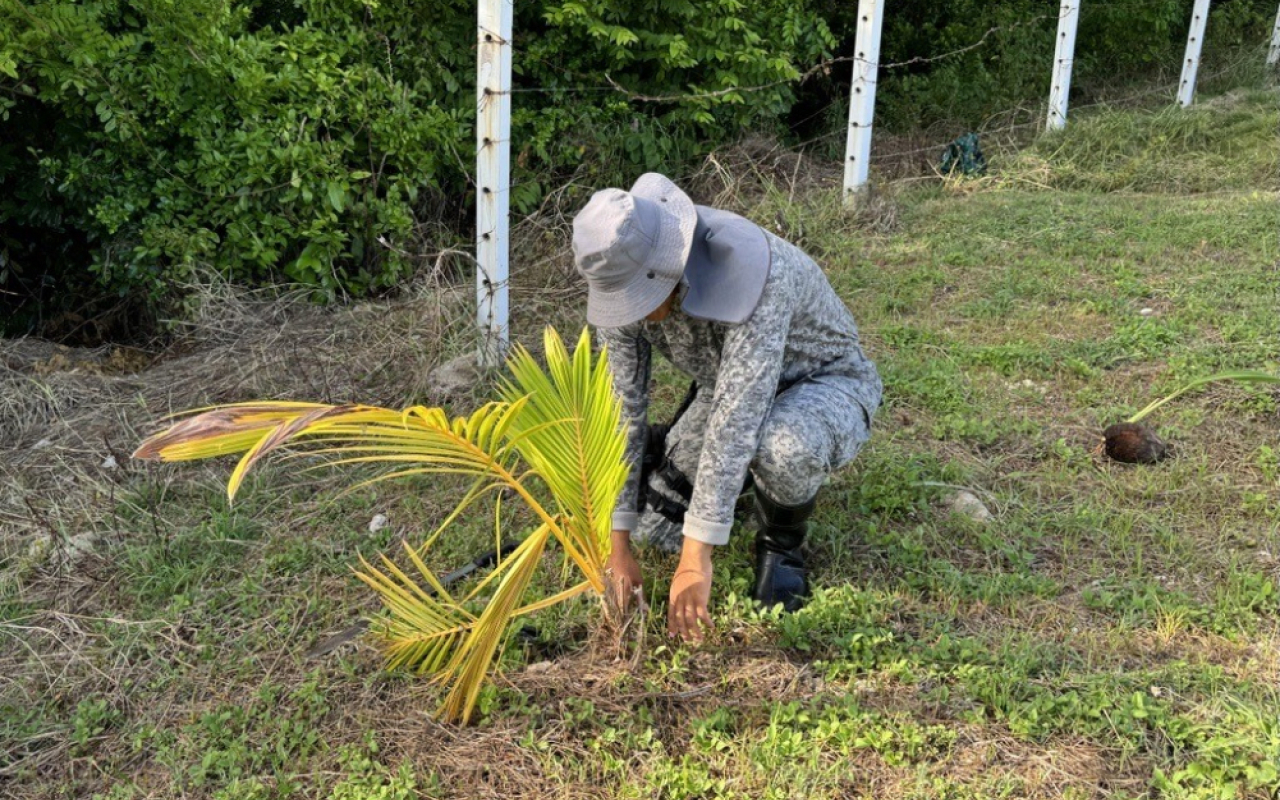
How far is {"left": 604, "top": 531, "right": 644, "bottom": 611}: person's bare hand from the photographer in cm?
231

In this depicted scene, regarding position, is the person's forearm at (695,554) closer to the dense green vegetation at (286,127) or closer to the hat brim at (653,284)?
the hat brim at (653,284)

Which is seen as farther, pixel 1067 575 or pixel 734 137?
pixel 734 137

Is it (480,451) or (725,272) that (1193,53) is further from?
(480,451)

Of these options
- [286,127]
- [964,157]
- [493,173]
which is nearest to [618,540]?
[493,173]

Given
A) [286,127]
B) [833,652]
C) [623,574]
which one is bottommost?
[833,652]

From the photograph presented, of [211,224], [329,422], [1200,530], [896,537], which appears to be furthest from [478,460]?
[211,224]

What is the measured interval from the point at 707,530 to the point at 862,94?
459 centimetres

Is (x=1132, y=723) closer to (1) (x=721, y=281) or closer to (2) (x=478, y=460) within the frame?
(1) (x=721, y=281)

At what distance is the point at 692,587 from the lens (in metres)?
2.25

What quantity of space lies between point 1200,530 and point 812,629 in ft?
4.20

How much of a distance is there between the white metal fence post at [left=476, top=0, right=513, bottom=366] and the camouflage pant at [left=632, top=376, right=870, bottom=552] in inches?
51.3

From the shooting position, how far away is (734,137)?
643 cm

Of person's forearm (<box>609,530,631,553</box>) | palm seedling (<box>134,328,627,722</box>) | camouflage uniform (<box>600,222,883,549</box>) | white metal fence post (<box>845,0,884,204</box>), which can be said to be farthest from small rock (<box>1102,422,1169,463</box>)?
white metal fence post (<box>845,0,884,204</box>)

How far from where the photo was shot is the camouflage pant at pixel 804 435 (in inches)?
96.5
